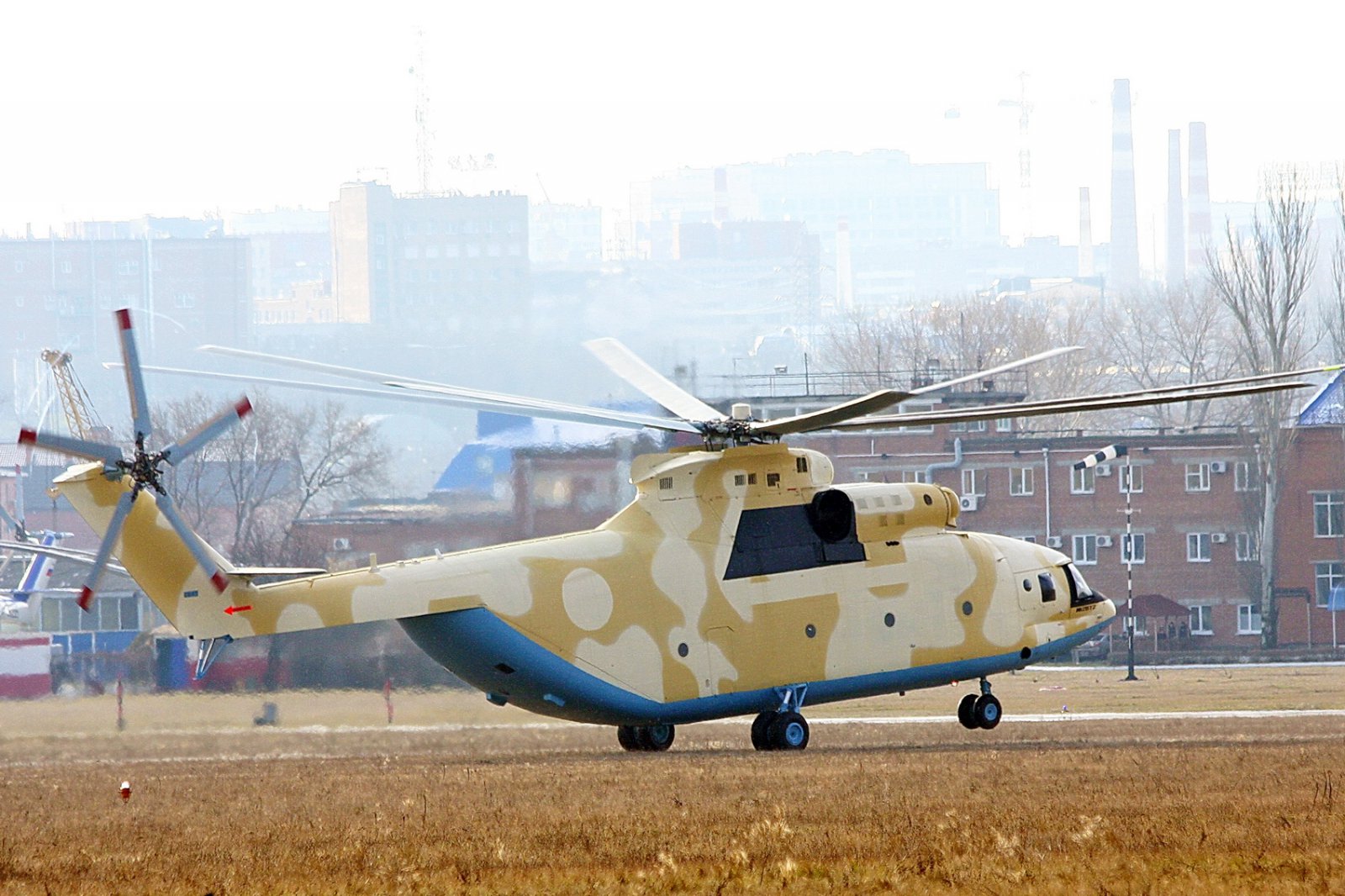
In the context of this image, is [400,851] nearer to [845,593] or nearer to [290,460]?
[845,593]

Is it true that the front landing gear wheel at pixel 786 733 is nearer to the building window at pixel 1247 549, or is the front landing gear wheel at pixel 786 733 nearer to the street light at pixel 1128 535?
the street light at pixel 1128 535

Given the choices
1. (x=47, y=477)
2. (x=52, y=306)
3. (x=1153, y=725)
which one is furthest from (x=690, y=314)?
(x=1153, y=725)

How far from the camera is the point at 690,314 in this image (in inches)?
7190

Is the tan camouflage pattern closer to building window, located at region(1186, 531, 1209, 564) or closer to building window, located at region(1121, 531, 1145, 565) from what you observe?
building window, located at region(1121, 531, 1145, 565)

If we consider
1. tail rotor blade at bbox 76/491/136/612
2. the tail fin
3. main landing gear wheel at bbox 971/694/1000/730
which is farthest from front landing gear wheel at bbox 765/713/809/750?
tail rotor blade at bbox 76/491/136/612

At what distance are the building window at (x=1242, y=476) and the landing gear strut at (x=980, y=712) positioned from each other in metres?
56.6

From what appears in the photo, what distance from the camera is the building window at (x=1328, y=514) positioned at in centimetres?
8362

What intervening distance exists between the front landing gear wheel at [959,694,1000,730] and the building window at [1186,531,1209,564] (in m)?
55.9

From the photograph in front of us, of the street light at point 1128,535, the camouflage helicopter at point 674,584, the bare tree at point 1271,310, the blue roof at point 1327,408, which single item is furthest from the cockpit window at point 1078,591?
the blue roof at point 1327,408

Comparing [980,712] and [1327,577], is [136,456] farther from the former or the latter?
[1327,577]

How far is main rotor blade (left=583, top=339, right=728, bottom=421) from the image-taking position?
1044 inches

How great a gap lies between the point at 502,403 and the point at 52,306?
188 m

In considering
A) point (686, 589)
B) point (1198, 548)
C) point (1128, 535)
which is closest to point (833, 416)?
point (686, 589)

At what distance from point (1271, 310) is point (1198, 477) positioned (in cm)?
940
